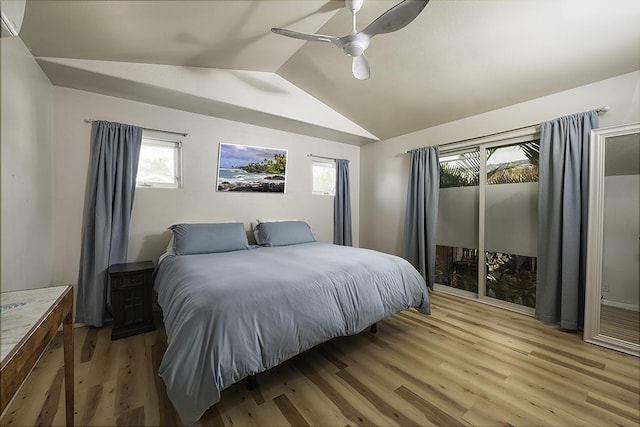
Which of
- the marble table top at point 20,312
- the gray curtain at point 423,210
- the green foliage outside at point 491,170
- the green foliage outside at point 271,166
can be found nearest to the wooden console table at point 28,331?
the marble table top at point 20,312

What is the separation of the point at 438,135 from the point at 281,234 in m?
2.55

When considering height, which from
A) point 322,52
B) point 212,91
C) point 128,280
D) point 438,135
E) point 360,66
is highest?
point 322,52

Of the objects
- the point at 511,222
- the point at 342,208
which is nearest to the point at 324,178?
the point at 342,208

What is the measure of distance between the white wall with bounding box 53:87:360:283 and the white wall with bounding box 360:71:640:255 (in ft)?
2.39

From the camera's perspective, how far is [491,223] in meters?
3.14

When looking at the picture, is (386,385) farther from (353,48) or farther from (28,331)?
(353,48)

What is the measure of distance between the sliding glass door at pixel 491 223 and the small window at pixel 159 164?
352cm

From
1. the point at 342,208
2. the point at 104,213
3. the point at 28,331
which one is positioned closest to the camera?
the point at 28,331

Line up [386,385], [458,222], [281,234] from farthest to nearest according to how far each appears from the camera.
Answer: [458,222] → [281,234] → [386,385]

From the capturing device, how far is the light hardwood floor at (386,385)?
141 cm

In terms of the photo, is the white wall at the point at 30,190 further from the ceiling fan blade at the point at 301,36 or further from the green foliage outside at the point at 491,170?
the green foliage outside at the point at 491,170

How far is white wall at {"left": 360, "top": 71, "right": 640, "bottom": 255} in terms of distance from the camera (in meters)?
2.27

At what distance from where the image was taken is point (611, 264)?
2.19m

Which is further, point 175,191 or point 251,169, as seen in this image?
point 251,169
